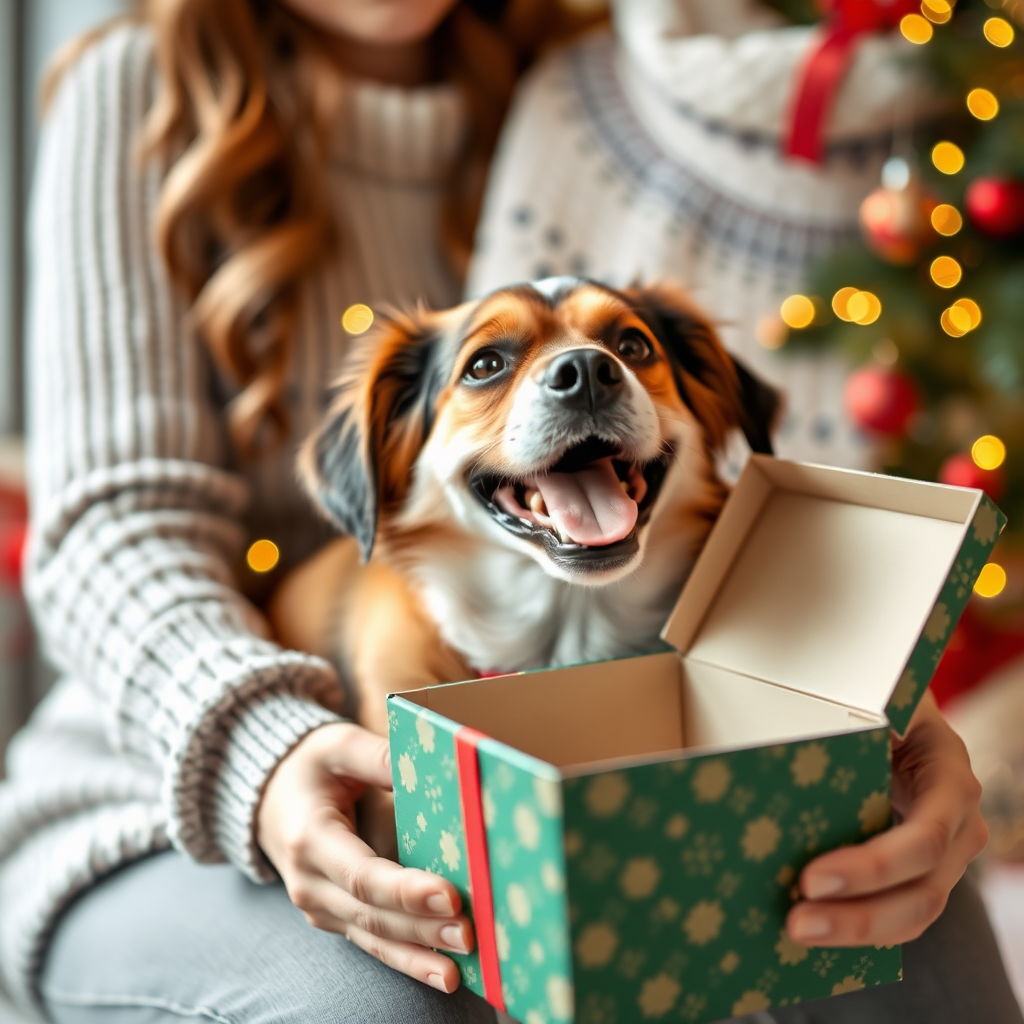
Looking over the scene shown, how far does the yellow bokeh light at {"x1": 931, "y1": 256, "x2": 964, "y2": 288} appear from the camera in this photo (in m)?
1.50

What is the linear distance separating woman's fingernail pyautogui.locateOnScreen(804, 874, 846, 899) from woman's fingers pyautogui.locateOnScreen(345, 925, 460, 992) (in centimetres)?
21

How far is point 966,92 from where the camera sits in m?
1.36

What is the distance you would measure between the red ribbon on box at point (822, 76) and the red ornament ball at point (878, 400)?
290 mm

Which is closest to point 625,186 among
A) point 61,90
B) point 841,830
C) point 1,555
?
point 61,90

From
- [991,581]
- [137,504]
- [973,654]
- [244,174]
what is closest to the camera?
[137,504]

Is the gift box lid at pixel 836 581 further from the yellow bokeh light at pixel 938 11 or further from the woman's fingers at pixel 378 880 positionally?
the yellow bokeh light at pixel 938 11

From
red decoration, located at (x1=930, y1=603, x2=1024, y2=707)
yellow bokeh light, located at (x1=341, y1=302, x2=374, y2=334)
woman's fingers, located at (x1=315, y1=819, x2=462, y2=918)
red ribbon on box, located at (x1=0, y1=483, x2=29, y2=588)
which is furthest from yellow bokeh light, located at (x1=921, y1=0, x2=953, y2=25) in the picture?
red ribbon on box, located at (x1=0, y1=483, x2=29, y2=588)

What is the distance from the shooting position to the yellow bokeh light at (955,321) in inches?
58.7

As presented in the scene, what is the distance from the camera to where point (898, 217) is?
1302 mm

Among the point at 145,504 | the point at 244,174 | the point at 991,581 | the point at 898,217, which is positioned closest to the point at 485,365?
the point at 145,504

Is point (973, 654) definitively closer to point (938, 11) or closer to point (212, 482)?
point (938, 11)

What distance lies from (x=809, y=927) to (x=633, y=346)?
360 millimetres

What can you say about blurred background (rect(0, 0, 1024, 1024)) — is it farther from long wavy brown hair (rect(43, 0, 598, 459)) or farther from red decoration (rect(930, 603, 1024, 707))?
long wavy brown hair (rect(43, 0, 598, 459))

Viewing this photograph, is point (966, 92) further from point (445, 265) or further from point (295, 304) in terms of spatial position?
point (295, 304)
